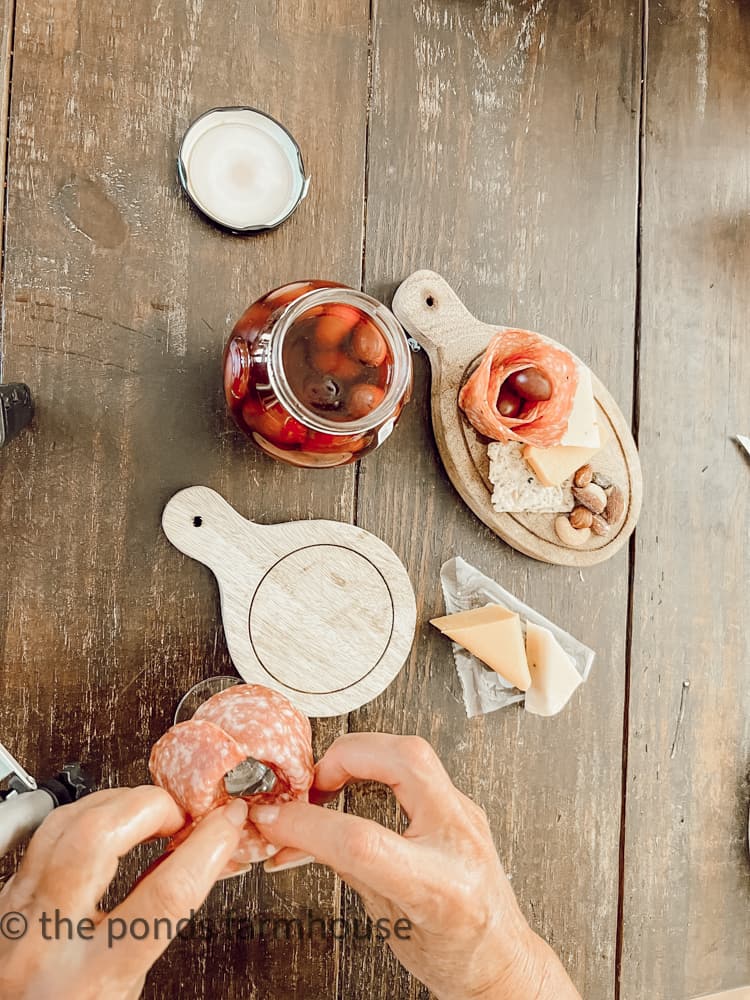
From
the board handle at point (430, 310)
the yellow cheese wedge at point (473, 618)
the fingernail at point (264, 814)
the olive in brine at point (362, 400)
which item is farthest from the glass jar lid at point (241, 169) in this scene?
the fingernail at point (264, 814)

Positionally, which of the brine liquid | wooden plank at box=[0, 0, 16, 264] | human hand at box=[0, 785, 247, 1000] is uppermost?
wooden plank at box=[0, 0, 16, 264]

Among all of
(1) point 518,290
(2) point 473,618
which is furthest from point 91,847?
(1) point 518,290

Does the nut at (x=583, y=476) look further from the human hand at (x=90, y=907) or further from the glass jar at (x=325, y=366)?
the human hand at (x=90, y=907)

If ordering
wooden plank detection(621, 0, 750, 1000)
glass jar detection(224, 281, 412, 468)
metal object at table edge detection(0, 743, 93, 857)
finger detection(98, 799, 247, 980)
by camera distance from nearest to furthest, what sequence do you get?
1. finger detection(98, 799, 247, 980)
2. metal object at table edge detection(0, 743, 93, 857)
3. glass jar detection(224, 281, 412, 468)
4. wooden plank detection(621, 0, 750, 1000)

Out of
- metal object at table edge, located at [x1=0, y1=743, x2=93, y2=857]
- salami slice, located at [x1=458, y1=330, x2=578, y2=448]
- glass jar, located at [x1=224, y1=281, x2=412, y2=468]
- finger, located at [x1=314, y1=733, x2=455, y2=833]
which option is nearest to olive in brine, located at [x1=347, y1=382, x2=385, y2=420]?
glass jar, located at [x1=224, y1=281, x2=412, y2=468]

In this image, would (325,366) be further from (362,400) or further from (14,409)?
(14,409)

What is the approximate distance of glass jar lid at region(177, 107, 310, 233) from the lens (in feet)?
2.79

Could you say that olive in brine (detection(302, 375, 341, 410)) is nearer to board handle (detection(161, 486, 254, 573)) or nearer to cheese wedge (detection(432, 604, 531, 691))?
board handle (detection(161, 486, 254, 573))

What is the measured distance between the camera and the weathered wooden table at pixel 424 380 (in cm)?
84

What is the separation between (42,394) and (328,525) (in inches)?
12.6

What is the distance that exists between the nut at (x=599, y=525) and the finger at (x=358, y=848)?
46 cm

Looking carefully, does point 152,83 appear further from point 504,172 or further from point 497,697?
point 497,697

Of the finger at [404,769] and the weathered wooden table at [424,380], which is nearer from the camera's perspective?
the finger at [404,769]

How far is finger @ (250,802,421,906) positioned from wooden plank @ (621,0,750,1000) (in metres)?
0.49
